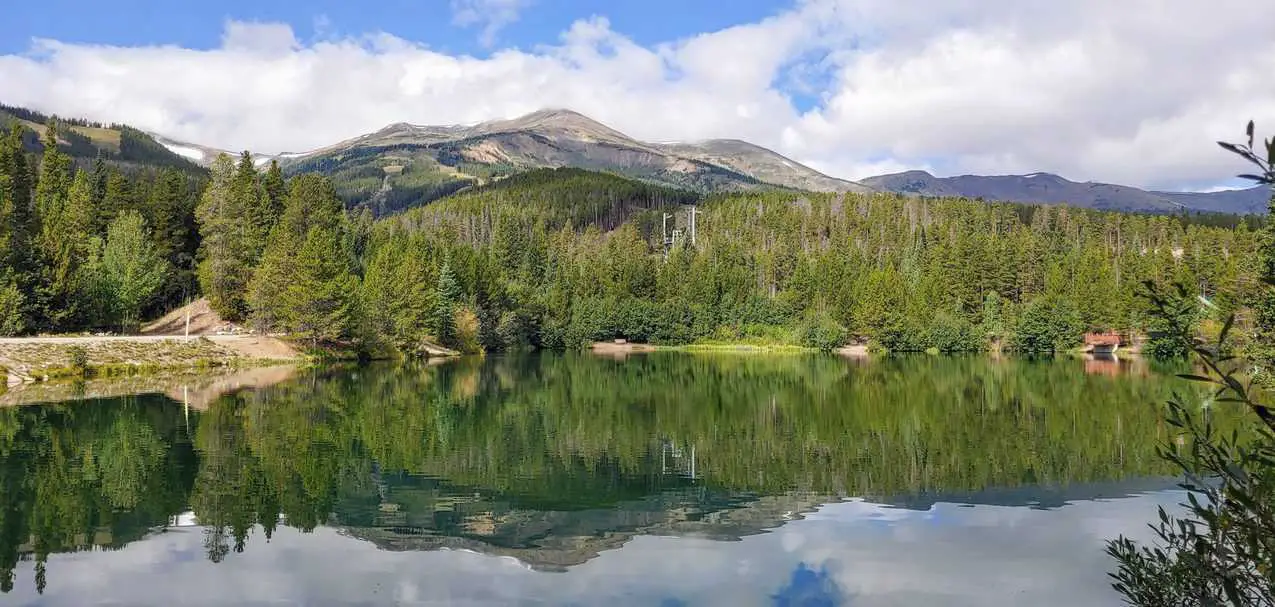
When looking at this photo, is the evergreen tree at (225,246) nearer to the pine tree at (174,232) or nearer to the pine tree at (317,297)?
the pine tree at (174,232)

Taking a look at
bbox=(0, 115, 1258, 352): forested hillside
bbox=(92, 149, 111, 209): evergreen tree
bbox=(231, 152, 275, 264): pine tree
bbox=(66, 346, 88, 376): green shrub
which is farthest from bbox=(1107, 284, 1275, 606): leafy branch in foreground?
bbox=(92, 149, 111, 209): evergreen tree

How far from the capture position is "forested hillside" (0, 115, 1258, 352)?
7175 centimetres

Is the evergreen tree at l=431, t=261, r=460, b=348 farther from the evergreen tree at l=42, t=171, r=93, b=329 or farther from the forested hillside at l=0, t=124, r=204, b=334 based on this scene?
the evergreen tree at l=42, t=171, r=93, b=329

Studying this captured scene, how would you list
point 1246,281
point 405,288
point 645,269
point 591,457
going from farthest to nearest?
1. point 645,269
2. point 405,288
3. point 1246,281
4. point 591,457

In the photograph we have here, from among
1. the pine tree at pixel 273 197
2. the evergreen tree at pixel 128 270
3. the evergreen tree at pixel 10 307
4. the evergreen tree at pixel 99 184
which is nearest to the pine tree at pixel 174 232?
the evergreen tree at pixel 99 184

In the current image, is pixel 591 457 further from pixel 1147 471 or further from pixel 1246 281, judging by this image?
pixel 1246 281

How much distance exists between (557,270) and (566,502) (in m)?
127

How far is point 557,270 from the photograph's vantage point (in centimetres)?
14700

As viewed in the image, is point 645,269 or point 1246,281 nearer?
point 1246,281

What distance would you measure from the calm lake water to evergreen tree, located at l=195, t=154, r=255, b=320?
Answer: 38.7 metres

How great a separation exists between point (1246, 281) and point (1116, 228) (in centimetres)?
13927

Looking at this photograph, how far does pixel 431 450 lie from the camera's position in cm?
2811

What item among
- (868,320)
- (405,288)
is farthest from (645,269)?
(405,288)

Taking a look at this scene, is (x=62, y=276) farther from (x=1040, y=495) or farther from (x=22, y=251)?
(x=1040, y=495)
